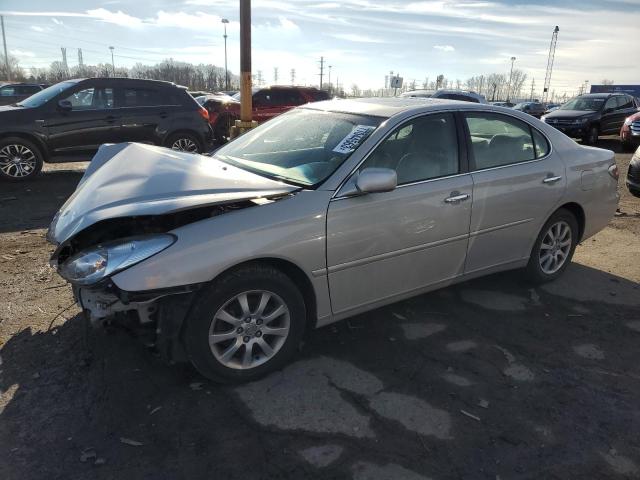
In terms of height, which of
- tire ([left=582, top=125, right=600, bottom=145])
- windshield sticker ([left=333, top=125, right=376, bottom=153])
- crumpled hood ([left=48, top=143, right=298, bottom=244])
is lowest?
tire ([left=582, top=125, right=600, bottom=145])

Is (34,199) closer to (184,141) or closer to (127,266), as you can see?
(184,141)

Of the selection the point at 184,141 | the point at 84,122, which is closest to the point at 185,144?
the point at 184,141

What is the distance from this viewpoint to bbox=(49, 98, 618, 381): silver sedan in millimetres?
2801

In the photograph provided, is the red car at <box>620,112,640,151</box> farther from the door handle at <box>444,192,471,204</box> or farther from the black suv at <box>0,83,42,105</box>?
the black suv at <box>0,83,42,105</box>

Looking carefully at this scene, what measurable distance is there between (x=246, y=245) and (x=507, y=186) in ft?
7.61

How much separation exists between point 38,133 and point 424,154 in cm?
772

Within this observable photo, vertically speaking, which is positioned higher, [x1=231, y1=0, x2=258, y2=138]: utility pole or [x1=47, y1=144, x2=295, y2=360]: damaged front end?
[x1=231, y1=0, x2=258, y2=138]: utility pole

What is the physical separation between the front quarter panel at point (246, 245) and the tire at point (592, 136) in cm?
1705

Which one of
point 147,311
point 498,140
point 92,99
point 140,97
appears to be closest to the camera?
point 147,311

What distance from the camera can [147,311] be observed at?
2.85m

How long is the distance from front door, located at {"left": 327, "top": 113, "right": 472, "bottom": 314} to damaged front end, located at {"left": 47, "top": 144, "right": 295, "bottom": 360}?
513mm

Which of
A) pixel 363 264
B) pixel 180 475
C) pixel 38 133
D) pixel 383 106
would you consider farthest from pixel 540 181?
pixel 38 133

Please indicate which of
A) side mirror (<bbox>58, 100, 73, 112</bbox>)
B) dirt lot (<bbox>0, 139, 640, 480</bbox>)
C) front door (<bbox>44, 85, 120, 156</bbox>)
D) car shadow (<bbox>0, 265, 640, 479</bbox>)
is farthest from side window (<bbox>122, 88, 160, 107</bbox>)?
car shadow (<bbox>0, 265, 640, 479</bbox>)

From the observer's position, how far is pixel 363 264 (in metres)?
3.33
